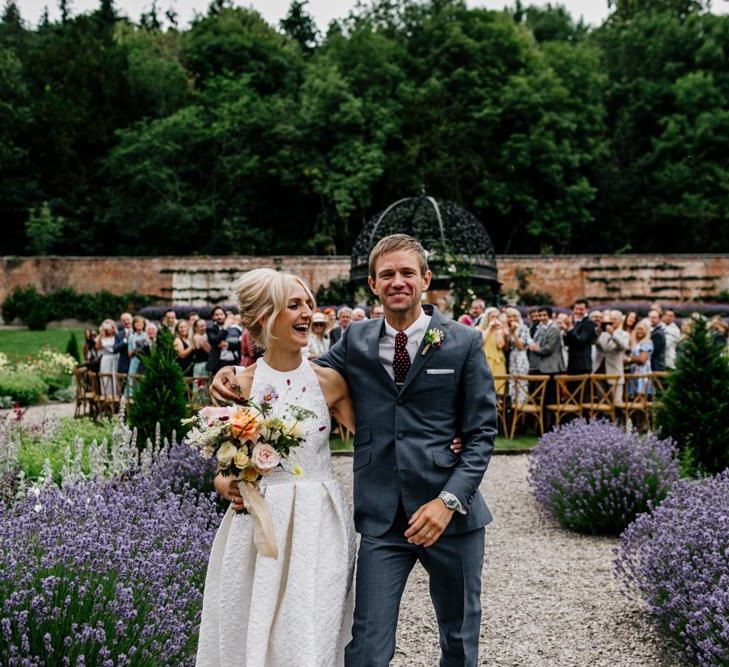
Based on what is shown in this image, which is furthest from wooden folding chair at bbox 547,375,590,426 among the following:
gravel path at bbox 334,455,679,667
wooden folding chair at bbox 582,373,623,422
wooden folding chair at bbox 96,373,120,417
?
wooden folding chair at bbox 96,373,120,417

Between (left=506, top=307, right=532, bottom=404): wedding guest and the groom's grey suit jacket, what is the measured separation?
8186mm

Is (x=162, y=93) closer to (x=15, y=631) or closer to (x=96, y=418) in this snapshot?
(x=96, y=418)

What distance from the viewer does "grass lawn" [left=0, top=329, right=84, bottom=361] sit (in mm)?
22298

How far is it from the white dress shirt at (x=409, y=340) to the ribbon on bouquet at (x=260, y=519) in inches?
23.6

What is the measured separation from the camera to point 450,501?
278 centimetres

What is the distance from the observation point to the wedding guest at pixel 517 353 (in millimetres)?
11133

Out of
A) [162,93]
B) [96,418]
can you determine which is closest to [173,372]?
[96,418]

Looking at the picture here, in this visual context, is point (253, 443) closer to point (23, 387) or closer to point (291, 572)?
point (291, 572)

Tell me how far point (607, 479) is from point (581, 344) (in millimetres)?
4567

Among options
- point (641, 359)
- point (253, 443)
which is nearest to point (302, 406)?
point (253, 443)

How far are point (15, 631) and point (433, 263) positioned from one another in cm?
1513

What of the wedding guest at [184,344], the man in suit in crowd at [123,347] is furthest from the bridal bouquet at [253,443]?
the man in suit in crowd at [123,347]

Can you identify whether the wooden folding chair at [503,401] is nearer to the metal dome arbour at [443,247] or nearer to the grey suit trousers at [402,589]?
the metal dome arbour at [443,247]

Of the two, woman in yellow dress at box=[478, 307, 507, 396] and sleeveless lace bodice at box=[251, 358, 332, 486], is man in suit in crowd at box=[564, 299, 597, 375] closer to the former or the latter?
woman in yellow dress at box=[478, 307, 507, 396]
